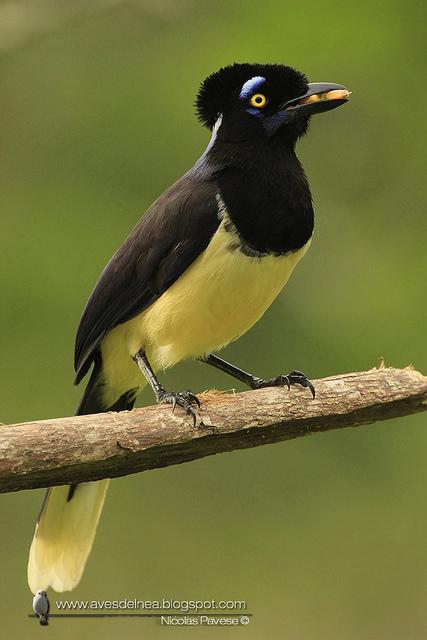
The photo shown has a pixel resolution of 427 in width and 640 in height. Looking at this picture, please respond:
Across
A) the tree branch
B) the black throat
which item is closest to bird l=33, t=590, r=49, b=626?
the tree branch

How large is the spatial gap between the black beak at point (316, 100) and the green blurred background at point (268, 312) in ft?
4.33

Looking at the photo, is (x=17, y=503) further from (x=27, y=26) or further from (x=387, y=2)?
(x=387, y=2)

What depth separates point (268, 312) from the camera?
895 cm

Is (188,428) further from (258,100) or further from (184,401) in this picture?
(258,100)

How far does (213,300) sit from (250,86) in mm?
1190

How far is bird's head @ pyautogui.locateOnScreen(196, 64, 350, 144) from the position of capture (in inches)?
263

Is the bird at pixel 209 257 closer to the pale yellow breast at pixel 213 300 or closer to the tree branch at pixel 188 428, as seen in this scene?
the pale yellow breast at pixel 213 300

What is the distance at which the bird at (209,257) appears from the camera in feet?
21.0

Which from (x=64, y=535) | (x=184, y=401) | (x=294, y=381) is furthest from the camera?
(x=64, y=535)

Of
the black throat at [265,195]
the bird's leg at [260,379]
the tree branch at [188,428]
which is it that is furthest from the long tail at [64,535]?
the black throat at [265,195]

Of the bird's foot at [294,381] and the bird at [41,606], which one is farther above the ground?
the bird's foot at [294,381]

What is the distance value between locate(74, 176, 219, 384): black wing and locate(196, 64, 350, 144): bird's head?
399 mm

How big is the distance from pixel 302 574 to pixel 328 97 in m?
4.38

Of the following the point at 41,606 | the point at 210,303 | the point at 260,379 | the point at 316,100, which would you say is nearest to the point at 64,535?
the point at 41,606
